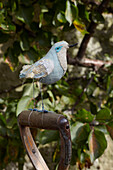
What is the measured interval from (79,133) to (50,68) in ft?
0.99

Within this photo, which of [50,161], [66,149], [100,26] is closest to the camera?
[66,149]

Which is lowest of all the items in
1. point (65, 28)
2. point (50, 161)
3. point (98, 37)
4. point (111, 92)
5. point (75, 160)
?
point (50, 161)

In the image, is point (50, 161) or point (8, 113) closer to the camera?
point (8, 113)

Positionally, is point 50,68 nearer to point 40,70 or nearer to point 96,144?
point 40,70

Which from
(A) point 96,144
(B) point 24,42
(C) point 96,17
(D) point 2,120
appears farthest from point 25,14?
(A) point 96,144

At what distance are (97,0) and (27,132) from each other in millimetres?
669

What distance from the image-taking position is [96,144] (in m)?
0.69

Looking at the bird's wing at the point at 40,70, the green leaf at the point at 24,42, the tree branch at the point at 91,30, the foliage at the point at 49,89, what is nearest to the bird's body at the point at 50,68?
the bird's wing at the point at 40,70

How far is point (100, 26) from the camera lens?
1162 millimetres

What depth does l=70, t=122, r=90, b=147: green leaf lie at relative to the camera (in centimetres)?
70

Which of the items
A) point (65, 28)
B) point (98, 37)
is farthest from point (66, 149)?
point (98, 37)

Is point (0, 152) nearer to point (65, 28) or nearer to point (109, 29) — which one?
point (65, 28)

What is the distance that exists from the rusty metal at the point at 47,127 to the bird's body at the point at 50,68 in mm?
80

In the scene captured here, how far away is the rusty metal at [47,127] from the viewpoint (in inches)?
17.3
